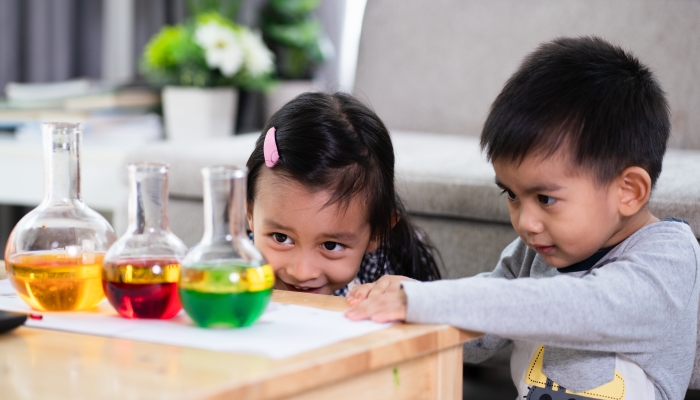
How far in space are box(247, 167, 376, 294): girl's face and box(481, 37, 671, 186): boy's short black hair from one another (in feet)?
0.82

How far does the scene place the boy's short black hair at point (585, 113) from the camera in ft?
3.44

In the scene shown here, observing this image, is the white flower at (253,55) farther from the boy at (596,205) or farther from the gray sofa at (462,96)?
the boy at (596,205)

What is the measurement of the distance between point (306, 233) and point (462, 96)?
1.13m

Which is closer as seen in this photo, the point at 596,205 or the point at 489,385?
the point at 596,205

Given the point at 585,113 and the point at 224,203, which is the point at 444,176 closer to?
the point at 585,113

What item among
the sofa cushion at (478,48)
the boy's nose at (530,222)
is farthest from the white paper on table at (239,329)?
the sofa cushion at (478,48)

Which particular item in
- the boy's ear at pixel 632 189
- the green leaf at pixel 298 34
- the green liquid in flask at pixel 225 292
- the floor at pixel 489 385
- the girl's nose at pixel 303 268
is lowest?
the floor at pixel 489 385

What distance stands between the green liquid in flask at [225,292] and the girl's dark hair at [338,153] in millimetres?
496

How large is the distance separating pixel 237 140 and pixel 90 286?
132 centimetres

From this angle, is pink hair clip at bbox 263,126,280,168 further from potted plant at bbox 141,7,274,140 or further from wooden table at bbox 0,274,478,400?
potted plant at bbox 141,7,274,140

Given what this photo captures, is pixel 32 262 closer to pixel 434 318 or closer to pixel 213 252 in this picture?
pixel 213 252

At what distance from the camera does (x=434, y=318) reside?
31.8 inches

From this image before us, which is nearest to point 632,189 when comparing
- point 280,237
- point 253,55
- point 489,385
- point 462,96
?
point 280,237

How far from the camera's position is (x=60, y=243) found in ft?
2.81
